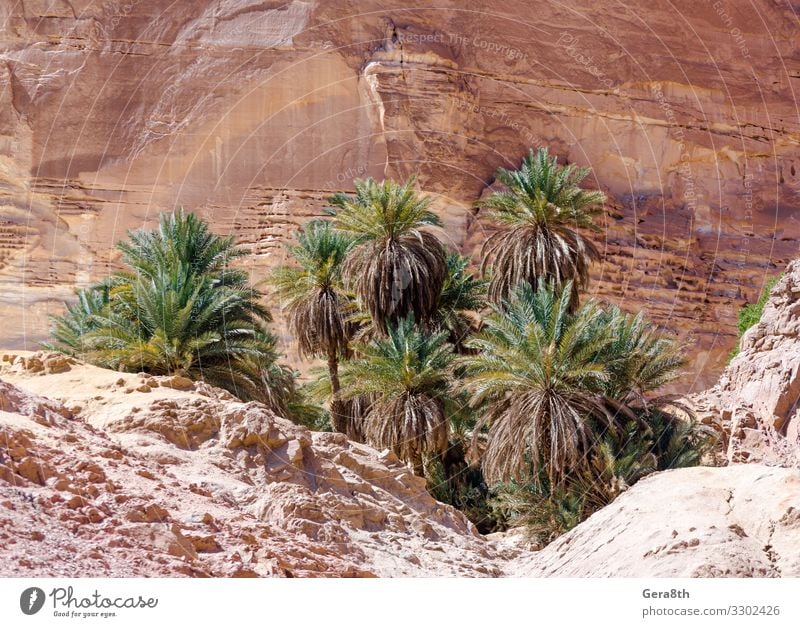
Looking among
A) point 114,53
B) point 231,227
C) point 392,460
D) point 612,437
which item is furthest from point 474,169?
point 392,460

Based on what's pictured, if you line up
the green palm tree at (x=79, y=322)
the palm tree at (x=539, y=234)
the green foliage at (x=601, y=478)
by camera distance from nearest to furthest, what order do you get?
the green foliage at (x=601, y=478), the green palm tree at (x=79, y=322), the palm tree at (x=539, y=234)

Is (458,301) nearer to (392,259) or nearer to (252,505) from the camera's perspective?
(392,259)

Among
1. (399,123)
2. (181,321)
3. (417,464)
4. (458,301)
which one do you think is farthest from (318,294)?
(399,123)

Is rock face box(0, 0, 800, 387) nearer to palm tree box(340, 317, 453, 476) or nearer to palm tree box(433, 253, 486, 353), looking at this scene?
palm tree box(433, 253, 486, 353)

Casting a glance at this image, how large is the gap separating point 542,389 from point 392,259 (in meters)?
8.62

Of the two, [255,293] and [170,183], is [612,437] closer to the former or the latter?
[255,293]

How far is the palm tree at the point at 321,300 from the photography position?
37.3 metres

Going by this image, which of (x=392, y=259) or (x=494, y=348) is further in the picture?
(x=392, y=259)

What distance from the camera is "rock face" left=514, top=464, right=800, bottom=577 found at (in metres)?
14.9

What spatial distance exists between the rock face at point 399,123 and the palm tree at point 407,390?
16.8 meters

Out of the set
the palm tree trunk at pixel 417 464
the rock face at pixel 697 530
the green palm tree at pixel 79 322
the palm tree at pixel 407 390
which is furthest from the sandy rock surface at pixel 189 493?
the green palm tree at pixel 79 322

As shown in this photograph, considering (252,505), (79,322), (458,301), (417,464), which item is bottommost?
(417,464)

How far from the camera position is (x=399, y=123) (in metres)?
51.1

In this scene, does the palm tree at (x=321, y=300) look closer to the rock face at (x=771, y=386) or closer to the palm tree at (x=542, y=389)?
the palm tree at (x=542, y=389)
